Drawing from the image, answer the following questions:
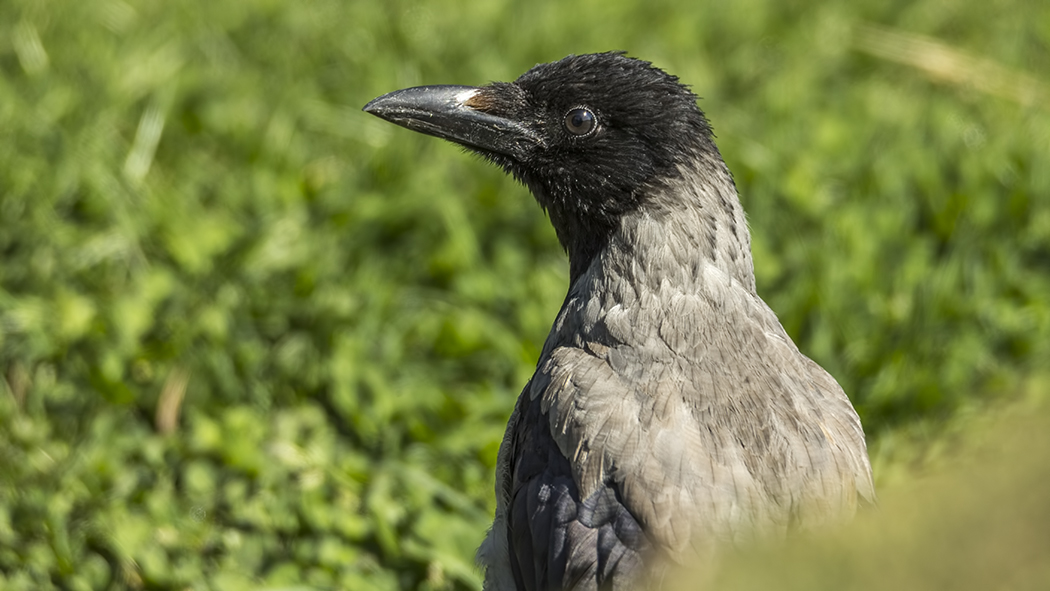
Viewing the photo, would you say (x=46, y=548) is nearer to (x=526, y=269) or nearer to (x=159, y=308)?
(x=159, y=308)

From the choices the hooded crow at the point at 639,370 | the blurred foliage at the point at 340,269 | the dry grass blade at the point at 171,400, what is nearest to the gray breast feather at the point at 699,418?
the hooded crow at the point at 639,370

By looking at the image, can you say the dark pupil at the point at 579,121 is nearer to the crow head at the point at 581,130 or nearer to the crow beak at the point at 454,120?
the crow head at the point at 581,130

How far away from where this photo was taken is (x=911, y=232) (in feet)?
17.2

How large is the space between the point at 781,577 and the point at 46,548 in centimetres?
306

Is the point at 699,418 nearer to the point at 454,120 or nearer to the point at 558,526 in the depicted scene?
the point at 558,526

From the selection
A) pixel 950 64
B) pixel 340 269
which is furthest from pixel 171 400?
pixel 950 64

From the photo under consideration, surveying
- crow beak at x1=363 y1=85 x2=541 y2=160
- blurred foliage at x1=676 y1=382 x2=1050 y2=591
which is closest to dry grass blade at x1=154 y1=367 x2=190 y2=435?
crow beak at x1=363 y1=85 x2=541 y2=160

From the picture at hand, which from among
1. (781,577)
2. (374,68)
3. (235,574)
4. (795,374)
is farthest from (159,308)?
(781,577)

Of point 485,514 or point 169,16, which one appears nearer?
point 485,514

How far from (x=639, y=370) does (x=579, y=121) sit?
0.78m

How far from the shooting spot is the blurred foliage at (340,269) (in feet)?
12.6

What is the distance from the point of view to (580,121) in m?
3.20

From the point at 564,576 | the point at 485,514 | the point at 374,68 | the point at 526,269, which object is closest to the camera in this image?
the point at 564,576

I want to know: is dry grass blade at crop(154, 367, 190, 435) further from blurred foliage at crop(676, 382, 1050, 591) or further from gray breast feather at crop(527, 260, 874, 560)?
blurred foliage at crop(676, 382, 1050, 591)
